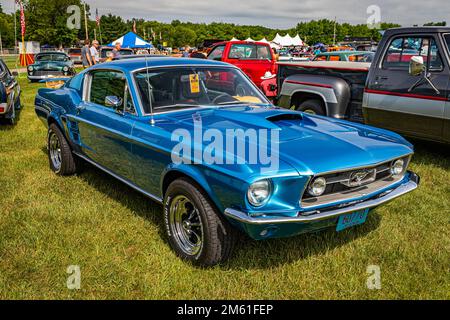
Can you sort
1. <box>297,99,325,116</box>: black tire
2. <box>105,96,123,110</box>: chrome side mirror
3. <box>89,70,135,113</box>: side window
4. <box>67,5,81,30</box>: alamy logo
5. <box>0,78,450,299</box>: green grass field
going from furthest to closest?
<box>67,5,81,30</box>: alamy logo, <box>297,99,325,116</box>: black tire, <box>89,70,135,113</box>: side window, <box>105,96,123,110</box>: chrome side mirror, <box>0,78,450,299</box>: green grass field

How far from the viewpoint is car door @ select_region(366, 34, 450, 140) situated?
18.1 feet

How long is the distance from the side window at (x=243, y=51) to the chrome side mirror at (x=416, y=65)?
7.22 m

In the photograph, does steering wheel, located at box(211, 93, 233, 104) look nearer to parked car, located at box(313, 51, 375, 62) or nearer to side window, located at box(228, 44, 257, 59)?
side window, located at box(228, 44, 257, 59)

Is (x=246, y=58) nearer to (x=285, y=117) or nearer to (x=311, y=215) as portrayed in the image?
(x=285, y=117)

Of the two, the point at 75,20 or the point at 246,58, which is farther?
the point at 75,20

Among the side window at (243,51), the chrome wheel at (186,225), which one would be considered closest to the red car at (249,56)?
the side window at (243,51)

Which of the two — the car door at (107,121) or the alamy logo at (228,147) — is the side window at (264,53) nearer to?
the car door at (107,121)

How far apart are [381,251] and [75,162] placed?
3812mm

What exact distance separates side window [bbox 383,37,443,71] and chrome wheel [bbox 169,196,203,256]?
413cm

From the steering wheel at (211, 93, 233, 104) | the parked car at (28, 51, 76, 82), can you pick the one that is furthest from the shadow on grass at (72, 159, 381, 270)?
the parked car at (28, 51, 76, 82)

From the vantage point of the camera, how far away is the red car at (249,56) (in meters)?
12.1

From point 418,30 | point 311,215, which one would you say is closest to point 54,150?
point 311,215

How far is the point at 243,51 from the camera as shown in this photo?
1236 cm

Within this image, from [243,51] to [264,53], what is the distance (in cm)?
72
